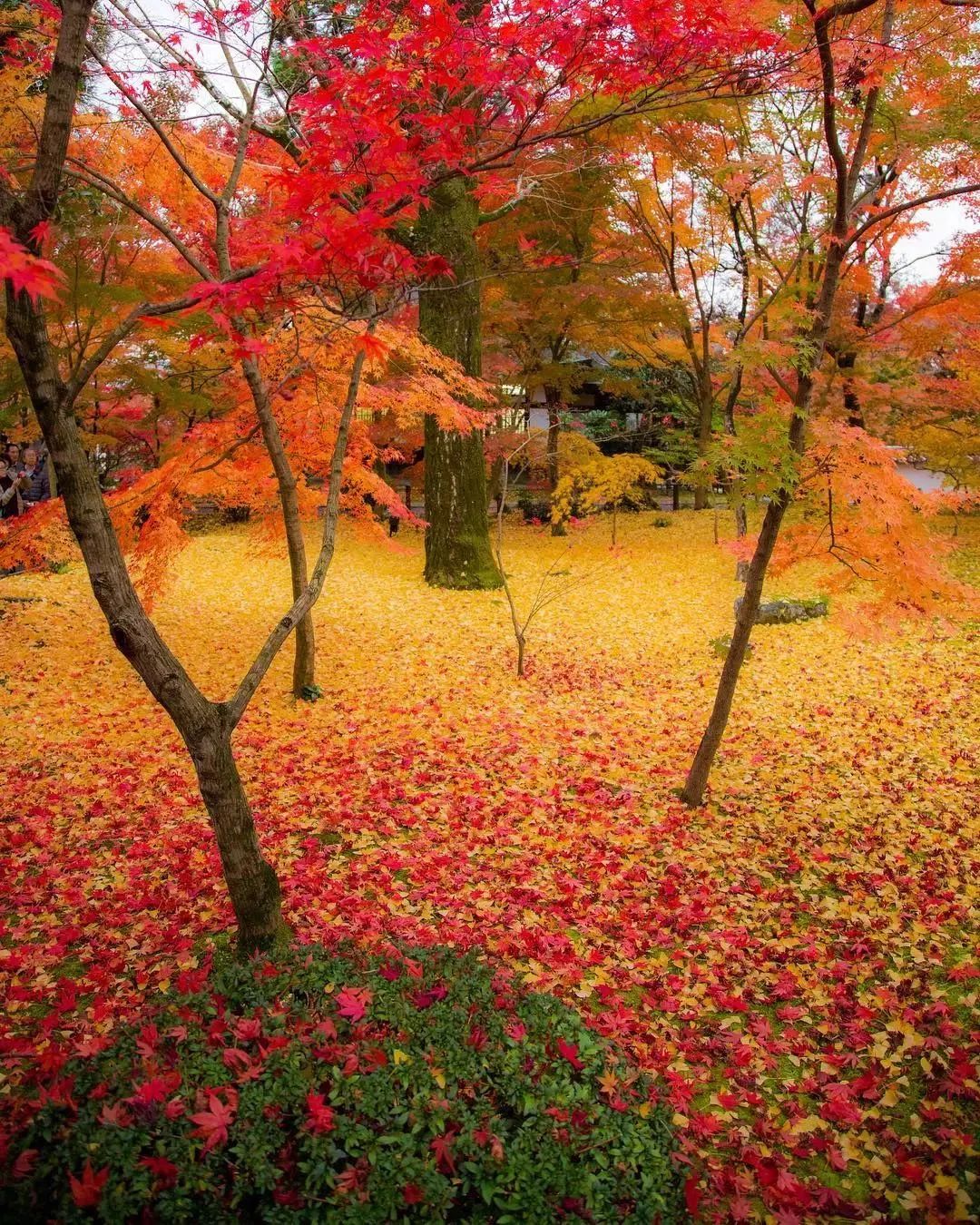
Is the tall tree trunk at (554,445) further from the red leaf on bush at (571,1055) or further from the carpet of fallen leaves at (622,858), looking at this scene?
the red leaf on bush at (571,1055)

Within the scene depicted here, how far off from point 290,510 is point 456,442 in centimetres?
579

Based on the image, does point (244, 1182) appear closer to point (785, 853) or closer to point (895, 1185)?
point (895, 1185)

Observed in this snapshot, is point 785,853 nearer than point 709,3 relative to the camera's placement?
No

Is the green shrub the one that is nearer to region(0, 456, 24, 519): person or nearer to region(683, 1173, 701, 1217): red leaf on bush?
region(0, 456, 24, 519): person

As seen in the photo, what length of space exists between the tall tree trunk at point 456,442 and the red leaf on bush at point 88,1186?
10575 mm

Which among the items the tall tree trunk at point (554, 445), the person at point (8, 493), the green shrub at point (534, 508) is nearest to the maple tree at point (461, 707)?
the person at point (8, 493)

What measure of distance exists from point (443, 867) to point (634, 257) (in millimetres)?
17111

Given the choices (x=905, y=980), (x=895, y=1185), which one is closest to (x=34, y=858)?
(x=895, y=1185)

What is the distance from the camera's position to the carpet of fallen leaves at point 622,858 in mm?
3488

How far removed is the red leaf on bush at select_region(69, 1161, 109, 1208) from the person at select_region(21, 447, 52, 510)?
13.4 metres

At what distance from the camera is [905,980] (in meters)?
4.28

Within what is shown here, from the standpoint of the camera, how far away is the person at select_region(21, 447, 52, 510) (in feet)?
45.0

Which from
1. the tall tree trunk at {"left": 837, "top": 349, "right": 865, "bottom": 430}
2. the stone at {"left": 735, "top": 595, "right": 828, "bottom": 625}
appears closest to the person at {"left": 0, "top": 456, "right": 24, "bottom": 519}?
the stone at {"left": 735, "top": 595, "right": 828, "bottom": 625}

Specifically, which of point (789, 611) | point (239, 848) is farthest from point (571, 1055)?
point (789, 611)
